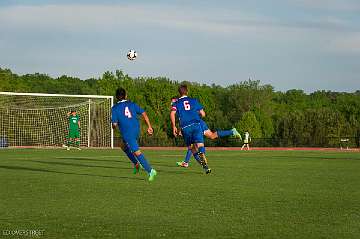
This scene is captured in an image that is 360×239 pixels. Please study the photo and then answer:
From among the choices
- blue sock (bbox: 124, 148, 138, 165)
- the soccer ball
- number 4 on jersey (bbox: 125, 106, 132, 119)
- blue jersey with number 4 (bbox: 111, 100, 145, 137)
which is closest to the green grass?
blue jersey with number 4 (bbox: 111, 100, 145, 137)

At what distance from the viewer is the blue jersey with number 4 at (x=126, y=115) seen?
14.1 metres

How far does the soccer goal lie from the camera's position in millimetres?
43031

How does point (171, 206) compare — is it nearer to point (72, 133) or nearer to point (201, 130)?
point (201, 130)

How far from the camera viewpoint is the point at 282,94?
135 meters

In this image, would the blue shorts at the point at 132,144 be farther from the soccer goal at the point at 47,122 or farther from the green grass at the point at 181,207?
the soccer goal at the point at 47,122

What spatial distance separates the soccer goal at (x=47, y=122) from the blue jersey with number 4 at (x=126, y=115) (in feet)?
92.3

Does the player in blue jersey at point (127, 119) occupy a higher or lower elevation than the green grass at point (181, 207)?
higher

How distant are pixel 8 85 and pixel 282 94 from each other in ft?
220

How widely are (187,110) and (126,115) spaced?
2.35 m

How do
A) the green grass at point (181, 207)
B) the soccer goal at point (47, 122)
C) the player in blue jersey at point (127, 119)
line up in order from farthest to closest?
1. the soccer goal at point (47, 122)
2. the player in blue jersey at point (127, 119)
3. the green grass at point (181, 207)

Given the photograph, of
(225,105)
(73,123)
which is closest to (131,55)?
(73,123)

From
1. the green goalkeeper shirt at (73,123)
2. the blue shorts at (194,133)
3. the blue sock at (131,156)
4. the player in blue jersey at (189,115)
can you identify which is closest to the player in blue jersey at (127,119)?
the blue sock at (131,156)

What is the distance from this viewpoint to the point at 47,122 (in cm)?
4419

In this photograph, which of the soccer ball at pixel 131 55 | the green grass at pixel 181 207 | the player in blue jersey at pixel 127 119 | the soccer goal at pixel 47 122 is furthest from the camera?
the soccer goal at pixel 47 122
